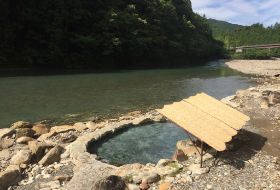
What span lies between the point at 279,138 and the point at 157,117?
569 centimetres

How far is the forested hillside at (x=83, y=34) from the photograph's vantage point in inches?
1214

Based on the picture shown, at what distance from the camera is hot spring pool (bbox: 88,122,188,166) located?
7280mm

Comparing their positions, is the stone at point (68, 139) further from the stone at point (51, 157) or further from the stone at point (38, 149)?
the stone at point (51, 157)

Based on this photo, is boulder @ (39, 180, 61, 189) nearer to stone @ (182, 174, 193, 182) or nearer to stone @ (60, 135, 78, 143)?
stone @ (60, 135, 78, 143)

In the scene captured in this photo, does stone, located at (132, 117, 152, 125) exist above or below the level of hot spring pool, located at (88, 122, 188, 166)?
above

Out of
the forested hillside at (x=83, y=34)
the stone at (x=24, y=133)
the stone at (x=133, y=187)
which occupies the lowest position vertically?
the stone at (x=133, y=187)

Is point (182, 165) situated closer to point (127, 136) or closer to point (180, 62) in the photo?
point (127, 136)

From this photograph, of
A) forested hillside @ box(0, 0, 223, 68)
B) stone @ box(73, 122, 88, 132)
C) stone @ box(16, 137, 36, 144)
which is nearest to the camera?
stone @ box(16, 137, 36, 144)

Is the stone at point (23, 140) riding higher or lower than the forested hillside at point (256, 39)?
lower

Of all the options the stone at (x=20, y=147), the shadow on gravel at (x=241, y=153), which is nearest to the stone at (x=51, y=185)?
the stone at (x=20, y=147)

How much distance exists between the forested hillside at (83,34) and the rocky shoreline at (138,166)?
26809 millimetres

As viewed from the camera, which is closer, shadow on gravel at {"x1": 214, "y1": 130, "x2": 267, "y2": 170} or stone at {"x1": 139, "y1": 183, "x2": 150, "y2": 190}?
stone at {"x1": 139, "y1": 183, "x2": 150, "y2": 190}

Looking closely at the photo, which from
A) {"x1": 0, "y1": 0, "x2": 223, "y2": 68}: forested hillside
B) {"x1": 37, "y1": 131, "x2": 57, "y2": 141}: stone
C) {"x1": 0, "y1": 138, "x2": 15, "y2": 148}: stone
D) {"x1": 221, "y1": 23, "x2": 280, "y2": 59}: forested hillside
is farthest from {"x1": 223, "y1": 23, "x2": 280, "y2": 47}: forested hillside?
{"x1": 0, "y1": 138, "x2": 15, "y2": 148}: stone

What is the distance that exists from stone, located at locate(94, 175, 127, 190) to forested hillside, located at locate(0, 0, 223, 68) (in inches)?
1201
